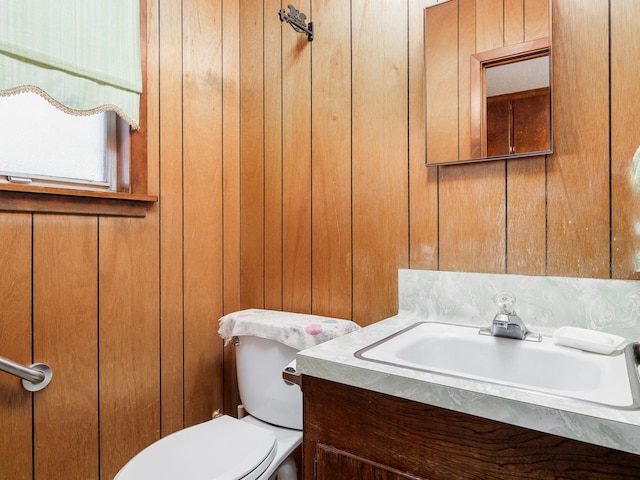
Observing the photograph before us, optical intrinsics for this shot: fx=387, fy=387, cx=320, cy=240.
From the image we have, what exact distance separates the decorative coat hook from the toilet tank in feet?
3.50

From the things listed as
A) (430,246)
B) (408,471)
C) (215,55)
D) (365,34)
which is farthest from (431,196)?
(215,55)

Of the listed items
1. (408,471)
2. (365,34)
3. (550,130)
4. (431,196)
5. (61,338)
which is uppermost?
(365,34)

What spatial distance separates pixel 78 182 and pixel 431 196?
1.08 meters

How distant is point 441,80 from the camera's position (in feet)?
3.65

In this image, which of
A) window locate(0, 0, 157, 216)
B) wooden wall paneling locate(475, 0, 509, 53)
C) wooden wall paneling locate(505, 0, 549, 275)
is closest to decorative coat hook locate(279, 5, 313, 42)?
window locate(0, 0, 157, 216)

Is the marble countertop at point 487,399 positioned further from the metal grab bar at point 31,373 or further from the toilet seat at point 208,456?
the metal grab bar at point 31,373

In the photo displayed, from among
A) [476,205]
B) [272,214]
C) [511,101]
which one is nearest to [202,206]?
[272,214]

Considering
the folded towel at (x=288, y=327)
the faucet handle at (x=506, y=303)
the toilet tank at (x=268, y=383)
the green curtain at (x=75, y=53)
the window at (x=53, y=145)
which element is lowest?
the toilet tank at (x=268, y=383)

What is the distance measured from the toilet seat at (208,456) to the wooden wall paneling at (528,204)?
0.82m

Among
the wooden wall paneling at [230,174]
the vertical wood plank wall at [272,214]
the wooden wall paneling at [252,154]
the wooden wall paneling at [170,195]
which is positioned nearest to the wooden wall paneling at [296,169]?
the vertical wood plank wall at [272,214]

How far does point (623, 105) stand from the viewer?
906 millimetres

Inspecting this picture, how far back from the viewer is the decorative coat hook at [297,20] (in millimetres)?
1280

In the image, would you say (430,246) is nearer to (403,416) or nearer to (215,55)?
(403,416)

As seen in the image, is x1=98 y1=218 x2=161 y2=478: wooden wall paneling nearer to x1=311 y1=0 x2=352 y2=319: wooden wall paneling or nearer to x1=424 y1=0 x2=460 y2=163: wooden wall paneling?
x1=311 y1=0 x2=352 y2=319: wooden wall paneling
